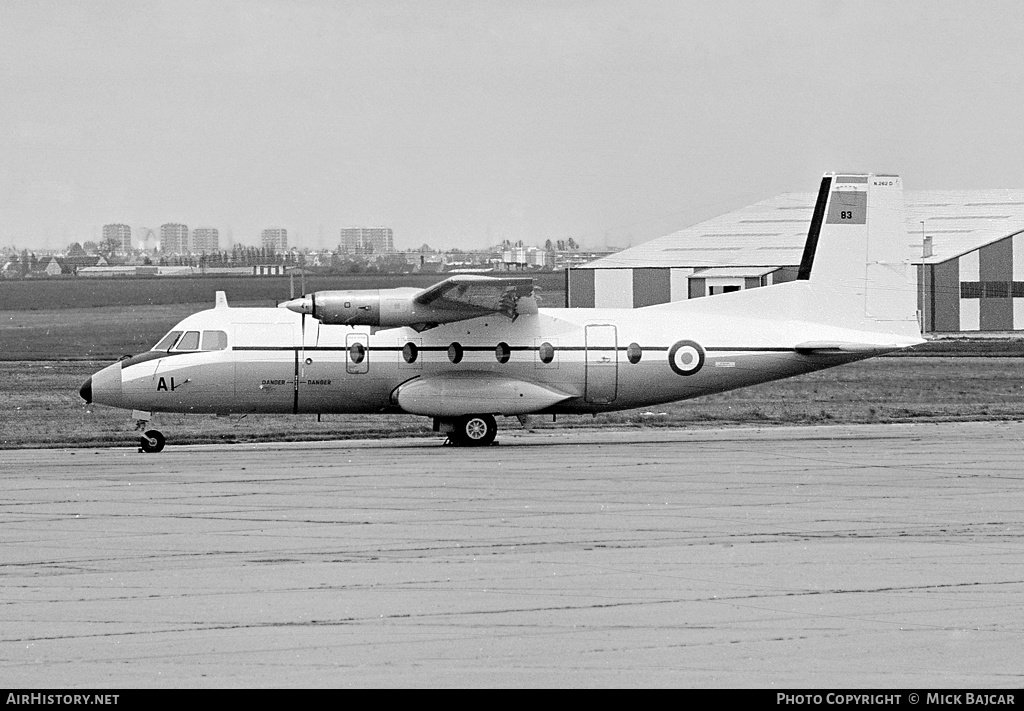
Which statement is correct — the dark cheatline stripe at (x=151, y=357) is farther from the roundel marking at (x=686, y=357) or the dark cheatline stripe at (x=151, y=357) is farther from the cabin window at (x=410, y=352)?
the roundel marking at (x=686, y=357)

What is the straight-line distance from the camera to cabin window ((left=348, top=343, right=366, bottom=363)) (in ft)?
79.3

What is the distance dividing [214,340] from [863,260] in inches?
499

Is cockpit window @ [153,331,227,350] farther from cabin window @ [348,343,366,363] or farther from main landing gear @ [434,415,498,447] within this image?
main landing gear @ [434,415,498,447]

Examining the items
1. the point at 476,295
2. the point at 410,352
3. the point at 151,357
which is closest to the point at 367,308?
the point at 410,352

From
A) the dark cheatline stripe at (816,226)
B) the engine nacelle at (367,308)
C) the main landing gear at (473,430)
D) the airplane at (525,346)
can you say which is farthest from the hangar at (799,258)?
the engine nacelle at (367,308)

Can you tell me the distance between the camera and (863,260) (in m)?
25.4

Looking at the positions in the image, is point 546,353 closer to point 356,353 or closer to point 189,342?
point 356,353

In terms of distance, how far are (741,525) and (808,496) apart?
104 inches

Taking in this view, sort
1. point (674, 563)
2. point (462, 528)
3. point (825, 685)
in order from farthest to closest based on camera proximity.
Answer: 1. point (462, 528)
2. point (674, 563)
3. point (825, 685)

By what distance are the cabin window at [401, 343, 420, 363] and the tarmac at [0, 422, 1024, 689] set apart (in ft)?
12.3

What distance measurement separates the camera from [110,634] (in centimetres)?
957

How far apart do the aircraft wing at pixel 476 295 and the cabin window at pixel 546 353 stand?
95 cm

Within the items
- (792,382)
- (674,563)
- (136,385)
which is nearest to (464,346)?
(136,385)
